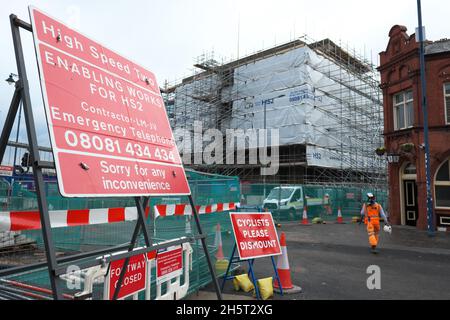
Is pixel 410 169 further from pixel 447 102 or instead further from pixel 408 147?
pixel 447 102

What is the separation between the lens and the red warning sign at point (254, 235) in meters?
5.71

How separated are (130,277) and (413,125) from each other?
16.8m

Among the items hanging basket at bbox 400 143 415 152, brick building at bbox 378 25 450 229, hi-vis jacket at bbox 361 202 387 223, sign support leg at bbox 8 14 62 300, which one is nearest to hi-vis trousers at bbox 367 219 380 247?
hi-vis jacket at bbox 361 202 387 223

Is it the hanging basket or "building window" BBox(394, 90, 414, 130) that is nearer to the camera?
the hanging basket

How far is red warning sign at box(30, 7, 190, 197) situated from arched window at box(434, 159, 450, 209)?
51.5 ft

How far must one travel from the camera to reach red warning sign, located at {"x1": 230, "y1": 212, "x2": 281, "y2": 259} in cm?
571

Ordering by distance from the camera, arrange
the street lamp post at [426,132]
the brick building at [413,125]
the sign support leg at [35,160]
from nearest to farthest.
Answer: the sign support leg at [35,160] → the street lamp post at [426,132] → the brick building at [413,125]

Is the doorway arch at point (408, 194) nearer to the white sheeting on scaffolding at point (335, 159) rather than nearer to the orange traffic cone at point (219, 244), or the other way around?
the white sheeting on scaffolding at point (335, 159)

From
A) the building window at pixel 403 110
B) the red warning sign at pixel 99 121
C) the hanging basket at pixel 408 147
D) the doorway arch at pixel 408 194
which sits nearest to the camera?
the red warning sign at pixel 99 121

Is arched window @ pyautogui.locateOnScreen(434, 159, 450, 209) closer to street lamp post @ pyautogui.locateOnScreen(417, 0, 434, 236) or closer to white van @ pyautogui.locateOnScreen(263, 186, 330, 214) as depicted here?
street lamp post @ pyautogui.locateOnScreen(417, 0, 434, 236)

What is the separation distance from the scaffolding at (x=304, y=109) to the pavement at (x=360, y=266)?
16.0 metres

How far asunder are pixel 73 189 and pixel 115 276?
1169mm

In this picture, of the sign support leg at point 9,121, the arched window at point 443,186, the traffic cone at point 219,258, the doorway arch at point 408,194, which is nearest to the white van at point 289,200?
the doorway arch at point 408,194

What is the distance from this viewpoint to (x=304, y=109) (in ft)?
95.3
